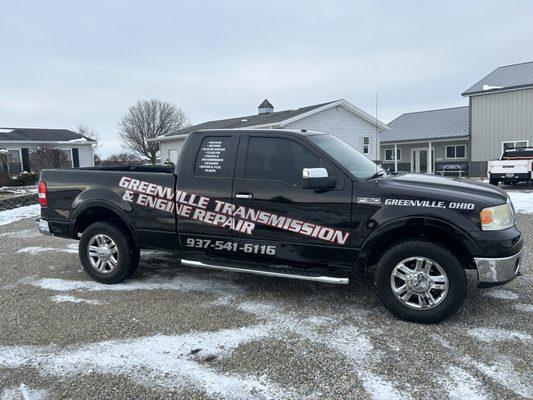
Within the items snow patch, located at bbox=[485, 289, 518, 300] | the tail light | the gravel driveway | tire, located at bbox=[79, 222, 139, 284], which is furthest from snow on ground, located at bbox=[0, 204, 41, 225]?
snow patch, located at bbox=[485, 289, 518, 300]

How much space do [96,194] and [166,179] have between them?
99 centimetres

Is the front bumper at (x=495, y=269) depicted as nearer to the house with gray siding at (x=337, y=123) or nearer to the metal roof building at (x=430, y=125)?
the house with gray siding at (x=337, y=123)

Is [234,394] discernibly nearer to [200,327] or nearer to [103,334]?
[200,327]

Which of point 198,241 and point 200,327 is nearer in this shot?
point 200,327

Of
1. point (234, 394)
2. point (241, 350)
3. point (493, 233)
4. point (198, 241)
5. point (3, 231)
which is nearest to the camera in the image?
point (234, 394)

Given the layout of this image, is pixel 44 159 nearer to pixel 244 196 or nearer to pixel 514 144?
pixel 244 196

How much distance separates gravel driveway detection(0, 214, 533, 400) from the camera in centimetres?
314

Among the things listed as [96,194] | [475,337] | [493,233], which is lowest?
[475,337]

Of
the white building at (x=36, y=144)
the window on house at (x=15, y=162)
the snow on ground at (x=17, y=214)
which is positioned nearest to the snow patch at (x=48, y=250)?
the snow on ground at (x=17, y=214)

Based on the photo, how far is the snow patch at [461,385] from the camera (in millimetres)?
2979

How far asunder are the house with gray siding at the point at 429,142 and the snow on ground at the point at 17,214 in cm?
2377

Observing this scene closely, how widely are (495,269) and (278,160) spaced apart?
2.33 meters

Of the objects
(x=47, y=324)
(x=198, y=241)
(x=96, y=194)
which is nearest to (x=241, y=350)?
(x=198, y=241)

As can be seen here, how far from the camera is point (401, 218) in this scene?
13.5 feet
